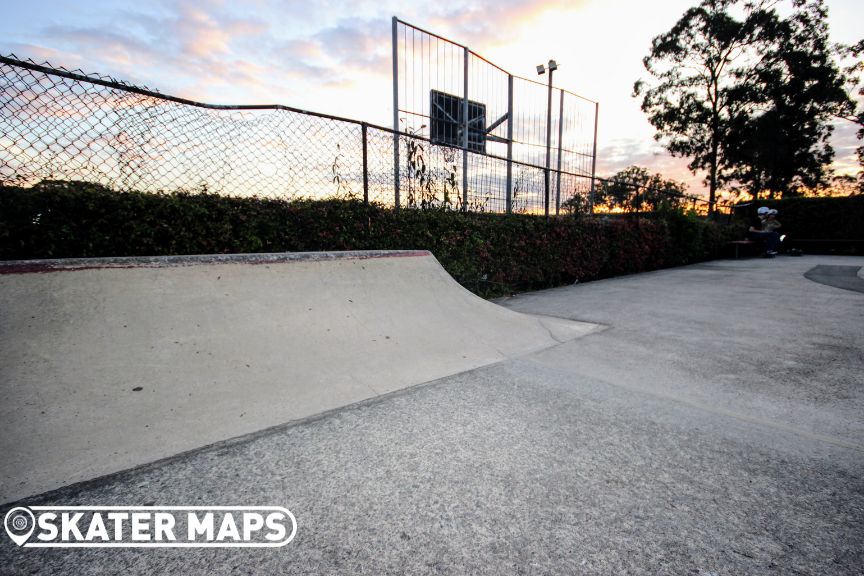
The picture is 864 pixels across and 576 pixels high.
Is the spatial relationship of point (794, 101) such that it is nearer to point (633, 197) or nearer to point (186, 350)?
point (633, 197)

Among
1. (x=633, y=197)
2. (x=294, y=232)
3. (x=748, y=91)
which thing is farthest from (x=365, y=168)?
(x=748, y=91)

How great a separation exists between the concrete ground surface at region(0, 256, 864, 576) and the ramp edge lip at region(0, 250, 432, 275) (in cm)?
143

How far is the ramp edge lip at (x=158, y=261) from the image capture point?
2158 mm

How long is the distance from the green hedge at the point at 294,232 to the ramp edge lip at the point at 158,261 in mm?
527

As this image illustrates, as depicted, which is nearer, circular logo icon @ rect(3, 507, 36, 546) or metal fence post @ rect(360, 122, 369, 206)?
circular logo icon @ rect(3, 507, 36, 546)

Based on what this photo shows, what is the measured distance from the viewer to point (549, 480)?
58.7 inches

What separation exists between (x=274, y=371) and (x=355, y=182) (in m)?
2.63

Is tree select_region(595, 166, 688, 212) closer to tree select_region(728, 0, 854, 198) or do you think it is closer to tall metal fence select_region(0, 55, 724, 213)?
tall metal fence select_region(0, 55, 724, 213)

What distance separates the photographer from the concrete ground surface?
114 centimetres

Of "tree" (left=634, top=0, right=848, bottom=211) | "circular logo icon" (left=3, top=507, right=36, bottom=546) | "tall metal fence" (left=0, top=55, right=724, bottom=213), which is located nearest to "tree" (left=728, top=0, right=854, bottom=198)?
"tree" (left=634, top=0, right=848, bottom=211)

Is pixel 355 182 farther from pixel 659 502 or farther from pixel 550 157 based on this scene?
pixel 550 157

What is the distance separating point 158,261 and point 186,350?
28.9 inches

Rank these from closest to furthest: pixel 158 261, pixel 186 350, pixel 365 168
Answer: pixel 186 350
pixel 158 261
pixel 365 168

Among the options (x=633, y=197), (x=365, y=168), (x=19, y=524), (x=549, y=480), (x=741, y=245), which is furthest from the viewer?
(x=741, y=245)
